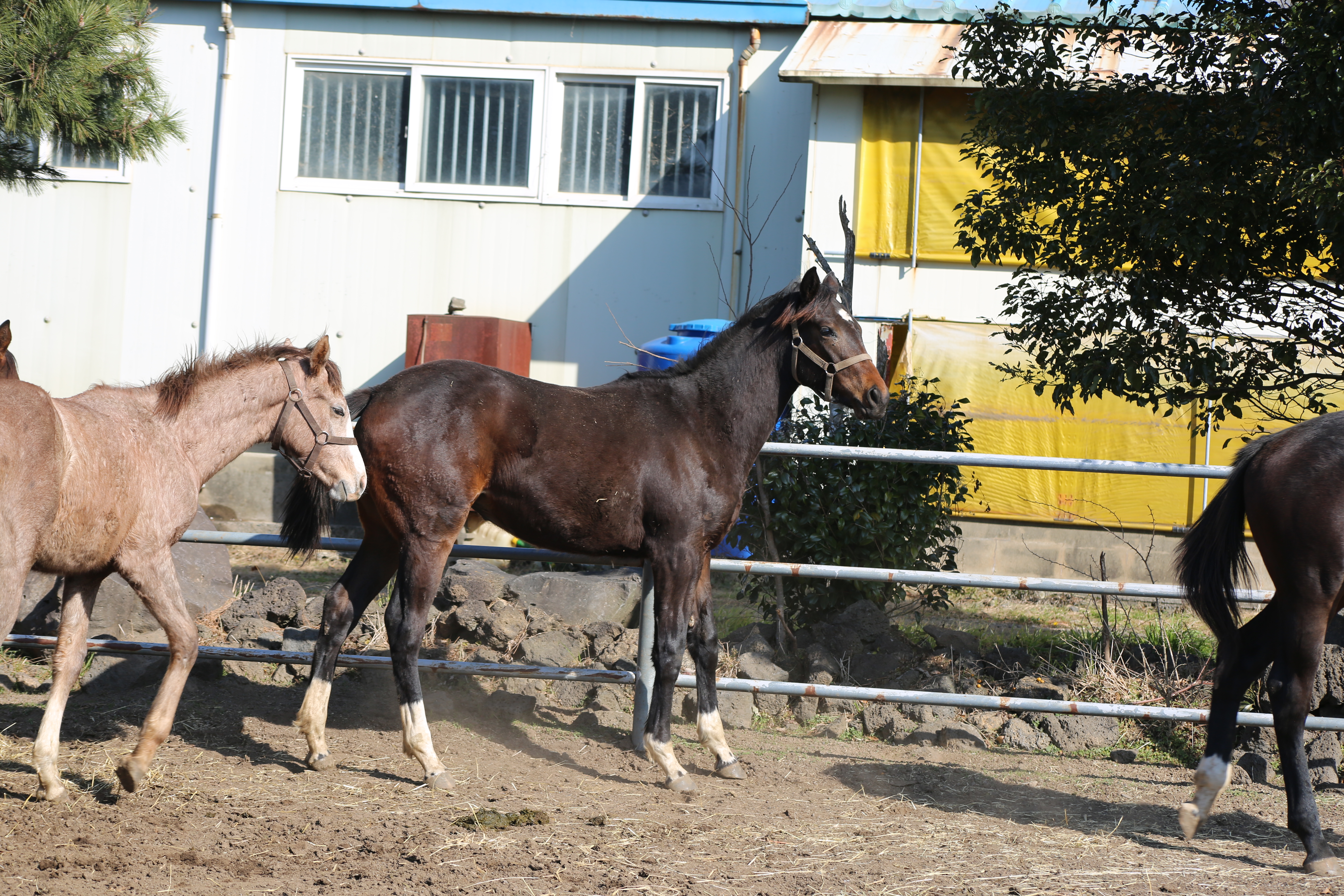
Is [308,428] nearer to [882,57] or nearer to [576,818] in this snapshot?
[576,818]

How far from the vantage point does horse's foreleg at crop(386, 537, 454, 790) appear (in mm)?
4285

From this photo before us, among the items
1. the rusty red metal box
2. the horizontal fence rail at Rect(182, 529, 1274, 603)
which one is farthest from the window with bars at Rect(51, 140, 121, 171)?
the rusty red metal box

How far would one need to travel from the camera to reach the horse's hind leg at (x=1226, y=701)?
13.1 feet

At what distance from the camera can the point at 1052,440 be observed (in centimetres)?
986

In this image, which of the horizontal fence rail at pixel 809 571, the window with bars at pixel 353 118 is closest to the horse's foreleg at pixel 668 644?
the horizontal fence rail at pixel 809 571

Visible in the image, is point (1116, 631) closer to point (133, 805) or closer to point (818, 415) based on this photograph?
point (818, 415)

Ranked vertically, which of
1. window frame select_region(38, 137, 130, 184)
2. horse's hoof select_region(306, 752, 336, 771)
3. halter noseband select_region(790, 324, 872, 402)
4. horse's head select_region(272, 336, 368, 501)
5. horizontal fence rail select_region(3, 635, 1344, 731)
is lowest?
horse's hoof select_region(306, 752, 336, 771)

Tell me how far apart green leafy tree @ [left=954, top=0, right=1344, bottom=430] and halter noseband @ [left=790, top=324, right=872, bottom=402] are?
1149mm

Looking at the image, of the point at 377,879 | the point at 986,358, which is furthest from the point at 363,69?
the point at 377,879

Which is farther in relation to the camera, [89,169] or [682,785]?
[89,169]

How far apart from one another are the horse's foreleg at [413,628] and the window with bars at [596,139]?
304 inches

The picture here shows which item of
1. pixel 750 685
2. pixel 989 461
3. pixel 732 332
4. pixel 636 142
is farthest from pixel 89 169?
pixel 989 461

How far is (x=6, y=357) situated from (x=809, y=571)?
3.40m

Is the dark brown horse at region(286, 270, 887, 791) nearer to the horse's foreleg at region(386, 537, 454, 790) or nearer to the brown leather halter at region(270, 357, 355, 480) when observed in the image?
the horse's foreleg at region(386, 537, 454, 790)
